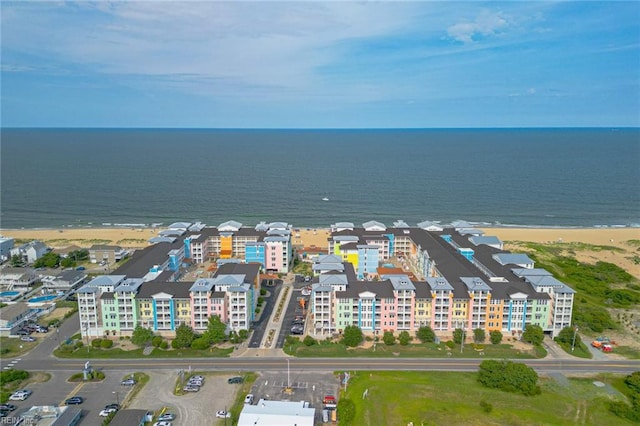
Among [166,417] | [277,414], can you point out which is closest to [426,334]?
[277,414]

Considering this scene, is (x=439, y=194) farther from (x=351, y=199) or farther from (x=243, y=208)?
(x=243, y=208)

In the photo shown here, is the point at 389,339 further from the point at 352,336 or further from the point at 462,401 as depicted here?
the point at 462,401

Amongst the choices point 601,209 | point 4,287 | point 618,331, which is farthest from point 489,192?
point 4,287

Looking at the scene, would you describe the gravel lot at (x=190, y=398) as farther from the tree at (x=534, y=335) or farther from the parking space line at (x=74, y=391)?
the tree at (x=534, y=335)

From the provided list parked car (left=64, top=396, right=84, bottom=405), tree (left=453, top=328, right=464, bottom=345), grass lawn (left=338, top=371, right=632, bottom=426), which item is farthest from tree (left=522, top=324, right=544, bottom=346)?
parked car (left=64, top=396, right=84, bottom=405)

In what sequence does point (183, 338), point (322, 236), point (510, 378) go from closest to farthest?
point (510, 378) < point (183, 338) < point (322, 236)

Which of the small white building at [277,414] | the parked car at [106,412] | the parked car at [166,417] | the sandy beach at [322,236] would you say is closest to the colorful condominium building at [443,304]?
the small white building at [277,414]

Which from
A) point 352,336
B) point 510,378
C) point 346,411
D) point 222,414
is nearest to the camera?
point 346,411

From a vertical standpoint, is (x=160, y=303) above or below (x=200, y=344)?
above
